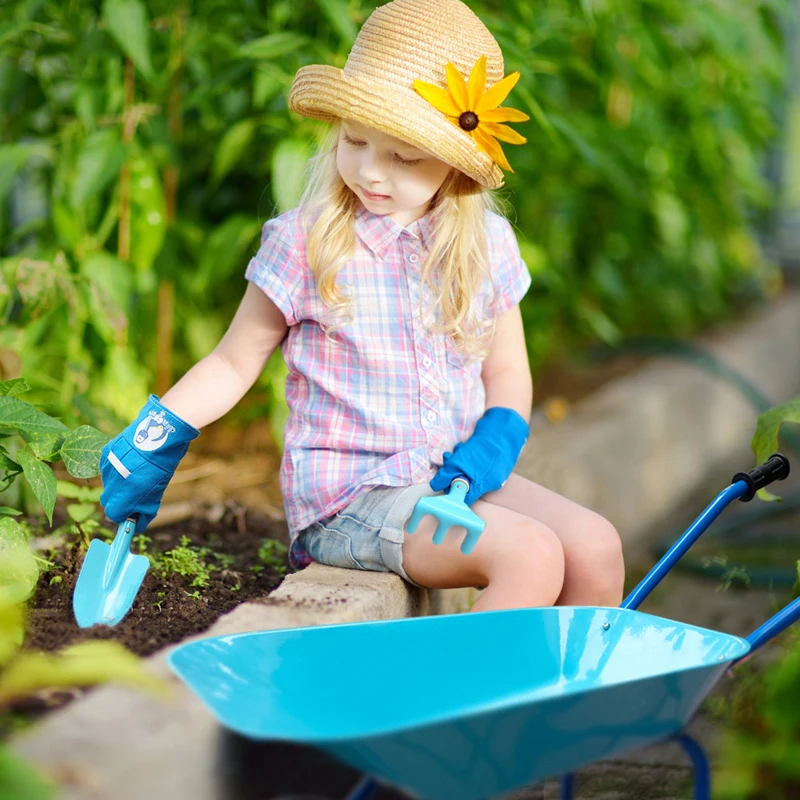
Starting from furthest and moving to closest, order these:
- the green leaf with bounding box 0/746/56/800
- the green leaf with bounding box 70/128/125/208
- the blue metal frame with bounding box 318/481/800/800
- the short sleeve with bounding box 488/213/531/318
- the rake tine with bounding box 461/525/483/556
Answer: the green leaf with bounding box 70/128/125/208 < the short sleeve with bounding box 488/213/531/318 < the rake tine with bounding box 461/525/483/556 < the blue metal frame with bounding box 318/481/800/800 < the green leaf with bounding box 0/746/56/800

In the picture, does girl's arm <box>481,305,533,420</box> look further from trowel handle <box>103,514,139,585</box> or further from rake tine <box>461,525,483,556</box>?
trowel handle <box>103,514,139,585</box>

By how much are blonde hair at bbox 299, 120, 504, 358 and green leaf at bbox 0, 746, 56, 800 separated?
1.02 metres

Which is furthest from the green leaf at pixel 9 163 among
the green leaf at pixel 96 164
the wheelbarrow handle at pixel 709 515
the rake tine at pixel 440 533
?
the wheelbarrow handle at pixel 709 515

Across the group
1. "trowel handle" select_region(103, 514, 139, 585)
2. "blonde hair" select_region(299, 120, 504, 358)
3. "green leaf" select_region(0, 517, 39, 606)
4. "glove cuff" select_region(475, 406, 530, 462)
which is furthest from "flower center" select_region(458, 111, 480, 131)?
"green leaf" select_region(0, 517, 39, 606)

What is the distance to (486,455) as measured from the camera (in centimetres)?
199

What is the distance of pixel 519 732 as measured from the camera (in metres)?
1.32

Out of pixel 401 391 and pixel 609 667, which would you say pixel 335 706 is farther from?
pixel 401 391

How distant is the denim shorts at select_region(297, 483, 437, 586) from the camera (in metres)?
1.94

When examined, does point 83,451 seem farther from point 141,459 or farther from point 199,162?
point 199,162

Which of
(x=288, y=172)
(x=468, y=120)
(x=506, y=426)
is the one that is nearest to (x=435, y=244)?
(x=468, y=120)

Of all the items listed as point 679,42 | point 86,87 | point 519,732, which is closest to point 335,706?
point 519,732

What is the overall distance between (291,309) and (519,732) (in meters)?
0.93

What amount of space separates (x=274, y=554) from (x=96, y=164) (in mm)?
906

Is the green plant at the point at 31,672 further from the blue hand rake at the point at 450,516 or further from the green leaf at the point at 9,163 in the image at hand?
the green leaf at the point at 9,163
